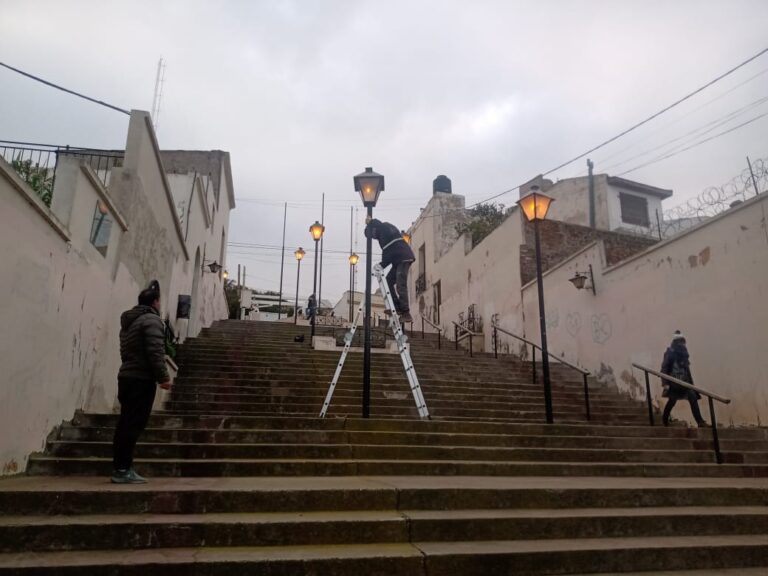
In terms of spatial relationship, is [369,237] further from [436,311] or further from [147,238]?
[436,311]

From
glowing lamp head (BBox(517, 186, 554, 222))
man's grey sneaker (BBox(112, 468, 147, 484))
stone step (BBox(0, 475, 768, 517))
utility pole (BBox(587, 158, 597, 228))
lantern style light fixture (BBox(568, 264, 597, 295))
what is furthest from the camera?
utility pole (BBox(587, 158, 597, 228))

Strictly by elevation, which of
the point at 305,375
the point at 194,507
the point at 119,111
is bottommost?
the point at 194,507

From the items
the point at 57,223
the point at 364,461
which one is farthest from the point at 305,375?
the point at 57,223

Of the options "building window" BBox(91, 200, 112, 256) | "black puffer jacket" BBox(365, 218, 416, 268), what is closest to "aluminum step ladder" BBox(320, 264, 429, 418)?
"black puffer jacket" BBox(365, 218, 416, 268)

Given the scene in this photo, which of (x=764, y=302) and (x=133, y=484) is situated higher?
(x=764, y=302)

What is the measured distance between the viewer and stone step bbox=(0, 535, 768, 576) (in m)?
2.96

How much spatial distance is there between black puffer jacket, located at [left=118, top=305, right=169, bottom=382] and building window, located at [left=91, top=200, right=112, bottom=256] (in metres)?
2.13

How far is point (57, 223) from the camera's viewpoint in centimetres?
494

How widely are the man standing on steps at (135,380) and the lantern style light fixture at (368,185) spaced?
12.6 ft

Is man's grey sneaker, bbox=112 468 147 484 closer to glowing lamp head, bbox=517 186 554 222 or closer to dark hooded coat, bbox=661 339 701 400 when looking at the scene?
glowing lamp head, bbox=517 186 554 222

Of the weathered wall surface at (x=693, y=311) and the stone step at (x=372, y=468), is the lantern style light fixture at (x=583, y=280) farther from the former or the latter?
the stone step at (x=372, y=468)

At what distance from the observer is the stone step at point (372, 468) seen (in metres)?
4.65

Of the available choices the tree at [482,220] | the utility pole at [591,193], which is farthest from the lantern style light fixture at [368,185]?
the utility pole at [591,193]

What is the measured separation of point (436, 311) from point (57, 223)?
18.5 m
